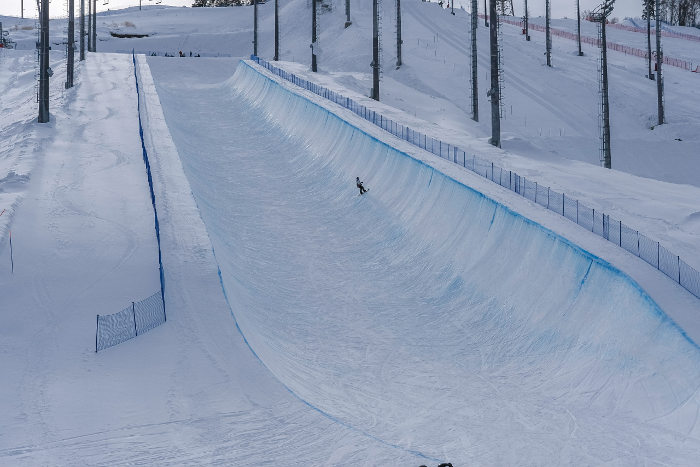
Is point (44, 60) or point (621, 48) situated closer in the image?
point (44, 60)

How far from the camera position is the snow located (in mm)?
12070

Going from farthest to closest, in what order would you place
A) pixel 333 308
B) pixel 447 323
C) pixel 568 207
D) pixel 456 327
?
pixel 568 207 < pixel 333 308 < pixel 447 323 < pixel 456 327

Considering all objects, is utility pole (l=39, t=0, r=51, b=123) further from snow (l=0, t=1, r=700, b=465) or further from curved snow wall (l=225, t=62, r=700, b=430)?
curved snow wall (l=225, t=62, r=700, b=430)

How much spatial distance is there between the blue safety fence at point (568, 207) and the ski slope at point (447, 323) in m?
1.41

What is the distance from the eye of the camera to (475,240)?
2020cm

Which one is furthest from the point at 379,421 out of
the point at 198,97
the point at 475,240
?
the point at 198,97

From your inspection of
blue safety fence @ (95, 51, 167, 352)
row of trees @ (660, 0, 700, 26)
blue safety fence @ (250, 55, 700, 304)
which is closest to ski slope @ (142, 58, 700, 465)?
blue safety fence @ (250, 55, 700, 304)

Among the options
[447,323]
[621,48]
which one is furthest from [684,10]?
[447,323]

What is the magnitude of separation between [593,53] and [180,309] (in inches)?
2531

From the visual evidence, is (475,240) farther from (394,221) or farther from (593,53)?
(593,53)

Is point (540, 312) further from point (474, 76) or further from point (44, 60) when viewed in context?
point (474, 76)

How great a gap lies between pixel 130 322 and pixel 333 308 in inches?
207

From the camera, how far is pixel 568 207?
805 inches

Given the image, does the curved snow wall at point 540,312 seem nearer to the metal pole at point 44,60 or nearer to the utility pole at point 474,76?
the metal pole at point 44,60
